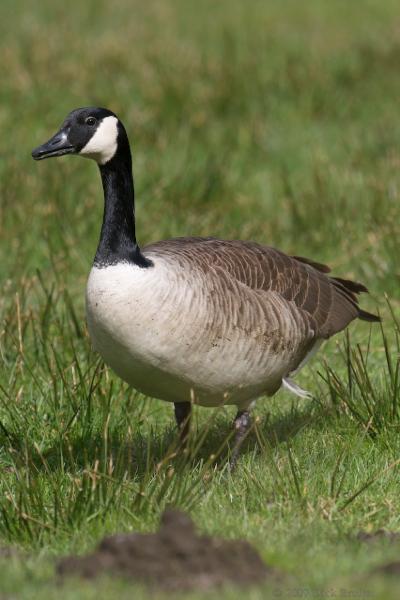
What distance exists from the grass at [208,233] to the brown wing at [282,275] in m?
0.28

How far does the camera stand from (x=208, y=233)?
793cm

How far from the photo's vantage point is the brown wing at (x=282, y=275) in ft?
16.8

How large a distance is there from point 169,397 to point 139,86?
6.68m

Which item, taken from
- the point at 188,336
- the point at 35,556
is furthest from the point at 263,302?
the point at 35,556

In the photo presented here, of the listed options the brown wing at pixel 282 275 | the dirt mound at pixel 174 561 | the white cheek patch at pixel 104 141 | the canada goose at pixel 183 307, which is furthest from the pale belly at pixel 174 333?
the dirt mound at pixel 174 561

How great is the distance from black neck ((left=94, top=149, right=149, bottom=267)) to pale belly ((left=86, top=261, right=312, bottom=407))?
2.5 inches

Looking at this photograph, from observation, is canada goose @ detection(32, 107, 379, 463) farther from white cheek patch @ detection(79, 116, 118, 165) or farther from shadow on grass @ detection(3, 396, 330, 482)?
shadow on grass @ detection(3, 396, 330, 482)

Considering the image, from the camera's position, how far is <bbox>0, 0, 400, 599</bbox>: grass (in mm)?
4184

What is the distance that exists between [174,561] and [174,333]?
1388mm

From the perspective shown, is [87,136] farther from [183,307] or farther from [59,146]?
[183,307]

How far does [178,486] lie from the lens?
4188 mm

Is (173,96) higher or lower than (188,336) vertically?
higher

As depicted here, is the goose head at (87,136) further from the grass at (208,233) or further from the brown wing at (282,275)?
the grass at (208,233)

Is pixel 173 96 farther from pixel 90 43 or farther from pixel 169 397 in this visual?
pixel 169 397
